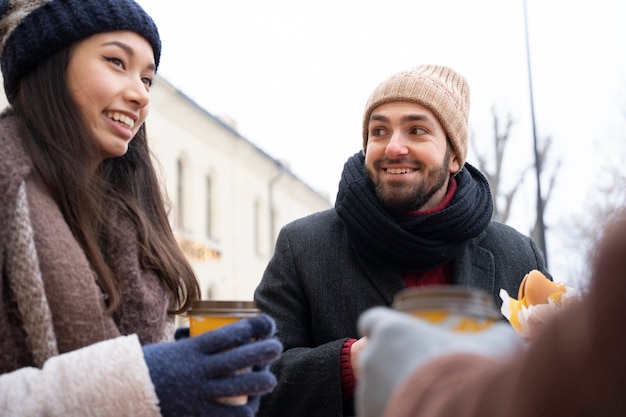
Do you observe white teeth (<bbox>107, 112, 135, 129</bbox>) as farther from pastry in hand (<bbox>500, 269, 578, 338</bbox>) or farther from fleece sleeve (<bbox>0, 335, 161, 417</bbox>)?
pastry in hand (<bbox>500, 269, 578, 338</bbox>)

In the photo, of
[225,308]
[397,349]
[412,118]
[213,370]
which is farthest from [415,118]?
[397,349]

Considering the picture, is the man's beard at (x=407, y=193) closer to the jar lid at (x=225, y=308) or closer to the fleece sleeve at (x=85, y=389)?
the jar lid at (x=225, y=308)

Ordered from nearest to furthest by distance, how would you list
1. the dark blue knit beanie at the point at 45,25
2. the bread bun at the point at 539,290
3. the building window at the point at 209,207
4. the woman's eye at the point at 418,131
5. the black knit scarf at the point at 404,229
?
the bread bun at the point at 539,290
the dark blue knit beanie at the point at 45,25
the black knit scarf at the point at 404,229
the woman's eye at the point at 418,131
the building window at the point at 209,207

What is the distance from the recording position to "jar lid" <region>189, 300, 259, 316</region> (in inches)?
71.3

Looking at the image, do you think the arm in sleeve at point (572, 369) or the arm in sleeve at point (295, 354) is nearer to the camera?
the arm in sleeve at point (572, 369)

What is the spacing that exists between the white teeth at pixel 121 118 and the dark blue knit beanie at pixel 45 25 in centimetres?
25

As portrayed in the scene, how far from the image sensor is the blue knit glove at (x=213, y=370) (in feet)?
5.67

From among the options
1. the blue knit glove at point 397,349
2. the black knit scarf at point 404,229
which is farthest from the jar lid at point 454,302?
the black knit scarf at point 404,229

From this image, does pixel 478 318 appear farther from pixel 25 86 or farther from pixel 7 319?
pixel 25 86

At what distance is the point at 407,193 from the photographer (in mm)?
3514

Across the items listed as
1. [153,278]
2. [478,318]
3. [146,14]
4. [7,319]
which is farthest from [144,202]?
[478,318]

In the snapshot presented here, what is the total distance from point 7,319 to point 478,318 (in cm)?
128

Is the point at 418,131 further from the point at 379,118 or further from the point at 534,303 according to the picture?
→ the point at 534,303

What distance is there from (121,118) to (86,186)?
29cm
